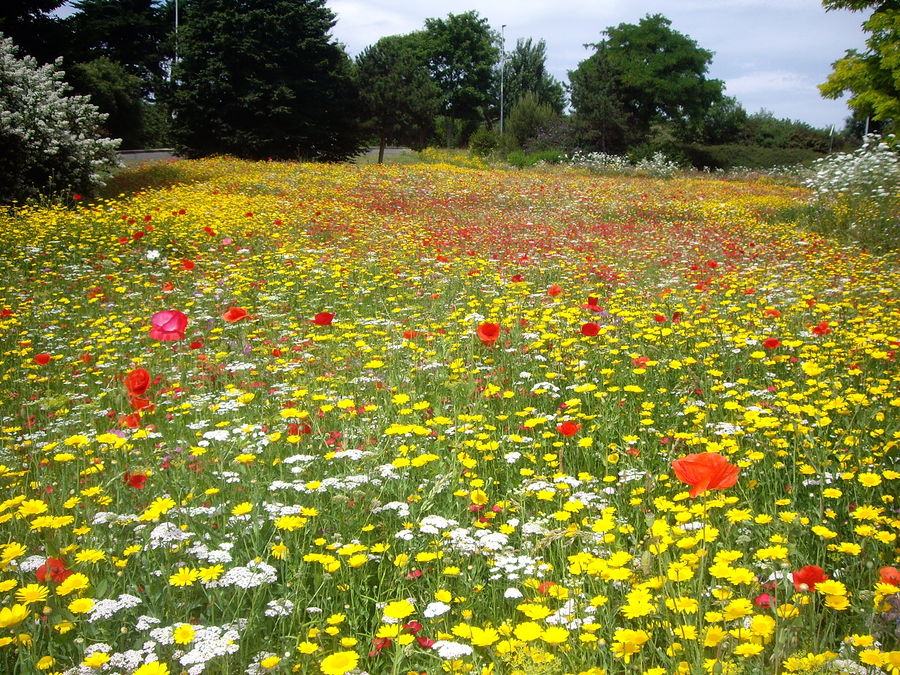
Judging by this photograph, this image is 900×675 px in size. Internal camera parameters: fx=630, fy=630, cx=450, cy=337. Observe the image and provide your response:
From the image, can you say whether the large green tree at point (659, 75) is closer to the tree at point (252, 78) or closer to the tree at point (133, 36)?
the tree at point (252, 78)

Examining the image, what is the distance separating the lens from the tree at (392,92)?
34656 mm

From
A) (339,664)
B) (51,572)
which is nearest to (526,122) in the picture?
(51,572)

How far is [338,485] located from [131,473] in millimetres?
1088

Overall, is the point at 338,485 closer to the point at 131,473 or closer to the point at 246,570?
the point at 246,570

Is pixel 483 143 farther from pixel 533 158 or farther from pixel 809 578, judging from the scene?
pixel 809 578

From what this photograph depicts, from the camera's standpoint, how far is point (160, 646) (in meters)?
1.72

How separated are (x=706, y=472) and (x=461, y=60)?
68.2 metres

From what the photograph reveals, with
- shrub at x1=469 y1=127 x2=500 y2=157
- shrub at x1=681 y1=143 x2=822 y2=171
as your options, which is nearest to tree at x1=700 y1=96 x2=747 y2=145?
shrub at x1=681 y1=143 x2=822 y2=171

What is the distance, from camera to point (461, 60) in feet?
209

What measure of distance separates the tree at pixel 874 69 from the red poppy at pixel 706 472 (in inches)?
590

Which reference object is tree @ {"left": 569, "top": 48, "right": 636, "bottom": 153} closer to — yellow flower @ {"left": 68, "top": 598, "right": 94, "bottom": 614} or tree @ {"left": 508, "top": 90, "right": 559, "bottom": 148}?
tree @ {"left": 508, "top": 90, "right": 559, "bottom": 148}

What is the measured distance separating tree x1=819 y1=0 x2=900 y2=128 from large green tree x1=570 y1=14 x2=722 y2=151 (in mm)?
32969

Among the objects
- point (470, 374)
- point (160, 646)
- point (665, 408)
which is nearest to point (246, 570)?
point (160, 646)

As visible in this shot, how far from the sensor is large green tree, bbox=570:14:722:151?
47625 millimetres
